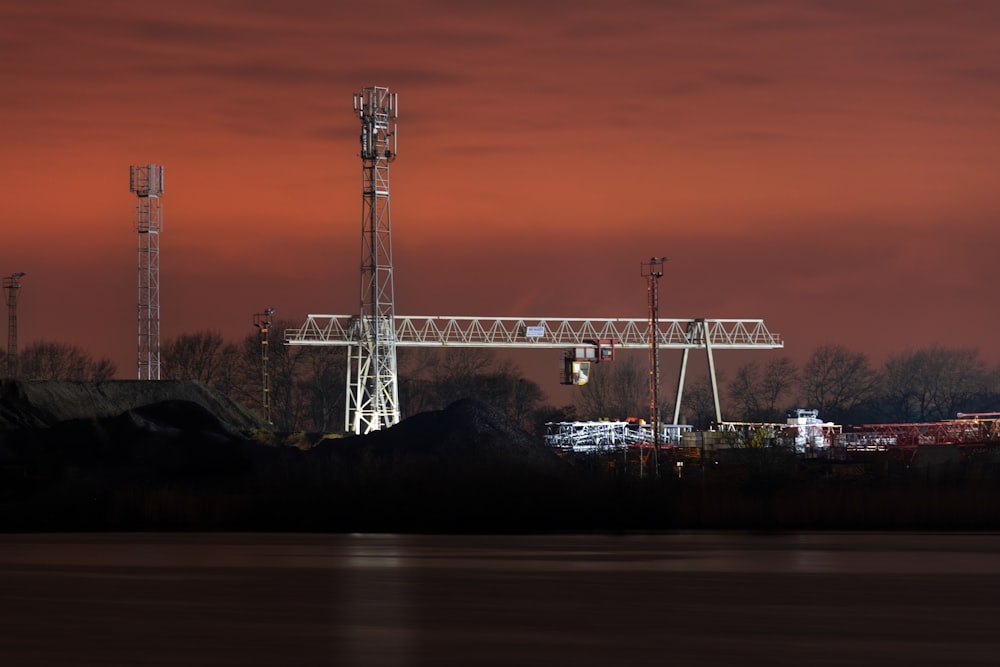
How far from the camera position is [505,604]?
26.5 m

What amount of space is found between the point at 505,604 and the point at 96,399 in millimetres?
61758

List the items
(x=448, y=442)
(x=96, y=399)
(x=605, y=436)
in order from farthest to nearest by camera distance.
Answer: (x=605, y=436), (x=96, y=399), (x=448, y=442)

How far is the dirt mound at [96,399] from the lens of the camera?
264 ft

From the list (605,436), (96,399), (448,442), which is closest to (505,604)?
(448,442)

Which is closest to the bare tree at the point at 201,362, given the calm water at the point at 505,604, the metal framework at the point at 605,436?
the metal framework at the point at 605,436

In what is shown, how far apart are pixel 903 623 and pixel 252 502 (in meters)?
31.7

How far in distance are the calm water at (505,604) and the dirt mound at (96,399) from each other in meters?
39.7

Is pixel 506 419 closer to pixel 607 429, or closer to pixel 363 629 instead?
pixel 607 429

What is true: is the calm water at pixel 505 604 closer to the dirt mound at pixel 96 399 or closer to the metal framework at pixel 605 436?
→ the dirt mound at pixel 96 399

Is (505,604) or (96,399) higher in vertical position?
(96,399)

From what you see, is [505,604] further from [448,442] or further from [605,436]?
[605,436]

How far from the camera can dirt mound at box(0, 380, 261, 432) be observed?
80.4 metres

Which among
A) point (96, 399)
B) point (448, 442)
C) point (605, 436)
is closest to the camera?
point (448, 442)

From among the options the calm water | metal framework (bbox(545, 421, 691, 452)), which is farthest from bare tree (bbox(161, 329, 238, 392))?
the calm water
